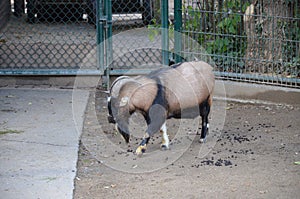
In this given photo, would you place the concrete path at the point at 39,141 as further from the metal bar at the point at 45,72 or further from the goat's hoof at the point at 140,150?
the goat's hoof at the point at 140,150

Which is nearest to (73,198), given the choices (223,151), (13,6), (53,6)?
(223,151)

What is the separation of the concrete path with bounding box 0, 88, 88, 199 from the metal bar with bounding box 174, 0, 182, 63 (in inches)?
44.0

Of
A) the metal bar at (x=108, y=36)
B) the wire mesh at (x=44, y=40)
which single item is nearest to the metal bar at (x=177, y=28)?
the metal bar at (x=108, y=36)

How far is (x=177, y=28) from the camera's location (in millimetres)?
7273

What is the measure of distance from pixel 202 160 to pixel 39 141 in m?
1.40

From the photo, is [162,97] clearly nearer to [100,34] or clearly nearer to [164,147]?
[164,147]

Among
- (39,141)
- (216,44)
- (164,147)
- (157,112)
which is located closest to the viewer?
(157,112)

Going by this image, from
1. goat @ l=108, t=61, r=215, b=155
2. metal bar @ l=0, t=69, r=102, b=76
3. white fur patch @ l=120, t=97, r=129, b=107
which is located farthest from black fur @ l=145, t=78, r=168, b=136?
metal bar @ l=0, t=69, r=102, b=76

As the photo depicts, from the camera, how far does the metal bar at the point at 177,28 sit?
7230mm

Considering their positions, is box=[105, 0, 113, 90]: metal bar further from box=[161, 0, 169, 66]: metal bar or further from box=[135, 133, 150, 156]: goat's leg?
box=[135, 133, 150, 156]: goat's leg

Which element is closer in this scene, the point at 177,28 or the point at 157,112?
the point at 157,112

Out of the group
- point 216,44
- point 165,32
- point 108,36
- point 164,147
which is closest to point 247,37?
point 216,44

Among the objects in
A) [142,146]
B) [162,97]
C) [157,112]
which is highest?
[162,97]

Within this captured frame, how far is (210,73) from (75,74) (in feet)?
7.85
